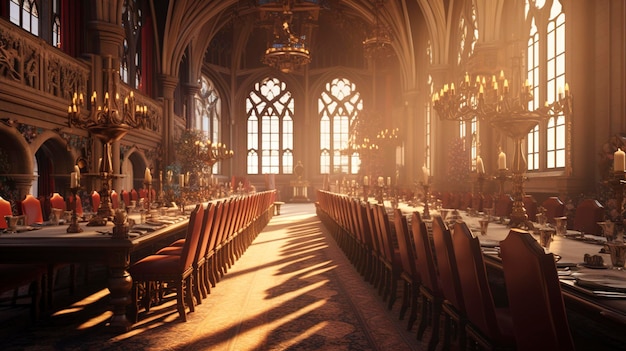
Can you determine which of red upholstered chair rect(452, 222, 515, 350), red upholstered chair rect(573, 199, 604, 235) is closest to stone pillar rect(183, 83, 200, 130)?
red upholstered chair rect(573, 199, 604, 235)

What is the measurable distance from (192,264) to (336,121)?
25320mm

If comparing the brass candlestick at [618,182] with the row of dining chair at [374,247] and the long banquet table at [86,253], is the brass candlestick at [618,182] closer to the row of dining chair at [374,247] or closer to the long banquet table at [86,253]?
the row of dining chair at [374,247]

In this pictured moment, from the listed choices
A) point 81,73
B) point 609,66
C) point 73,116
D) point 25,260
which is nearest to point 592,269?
point 25,260

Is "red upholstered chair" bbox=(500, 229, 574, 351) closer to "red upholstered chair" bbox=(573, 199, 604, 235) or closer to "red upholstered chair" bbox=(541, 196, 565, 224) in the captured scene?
"red upholstered chair" bbox=(573, 199, 604, 235)

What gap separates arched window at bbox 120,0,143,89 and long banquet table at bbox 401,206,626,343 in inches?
570

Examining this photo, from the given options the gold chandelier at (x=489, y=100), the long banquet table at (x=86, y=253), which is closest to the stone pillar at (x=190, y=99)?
the gold chandelier at (x=489, y=100)

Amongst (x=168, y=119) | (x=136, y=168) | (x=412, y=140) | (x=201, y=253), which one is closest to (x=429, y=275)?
(x=201, y=253)

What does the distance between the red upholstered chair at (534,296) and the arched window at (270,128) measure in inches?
1085

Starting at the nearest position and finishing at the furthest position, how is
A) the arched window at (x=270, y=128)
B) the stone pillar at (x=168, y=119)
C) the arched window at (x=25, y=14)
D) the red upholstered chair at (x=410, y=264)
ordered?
the red upholstered chair at (x=410, y=264) → the arched window at (x=25, y=14) → the stone pillar at (x=168, y=119) → the arched window at (x=270, y=128)

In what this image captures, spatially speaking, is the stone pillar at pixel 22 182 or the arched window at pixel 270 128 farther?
the arched window at pixel 270 128

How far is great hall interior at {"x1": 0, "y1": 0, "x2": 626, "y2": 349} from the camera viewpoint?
5359 millimetres

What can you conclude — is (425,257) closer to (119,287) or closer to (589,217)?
(119,287)

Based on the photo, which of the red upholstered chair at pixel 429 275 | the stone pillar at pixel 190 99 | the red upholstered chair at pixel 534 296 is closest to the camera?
the red upholstered chair at pixel 534 296

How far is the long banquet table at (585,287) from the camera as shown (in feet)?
7.00
